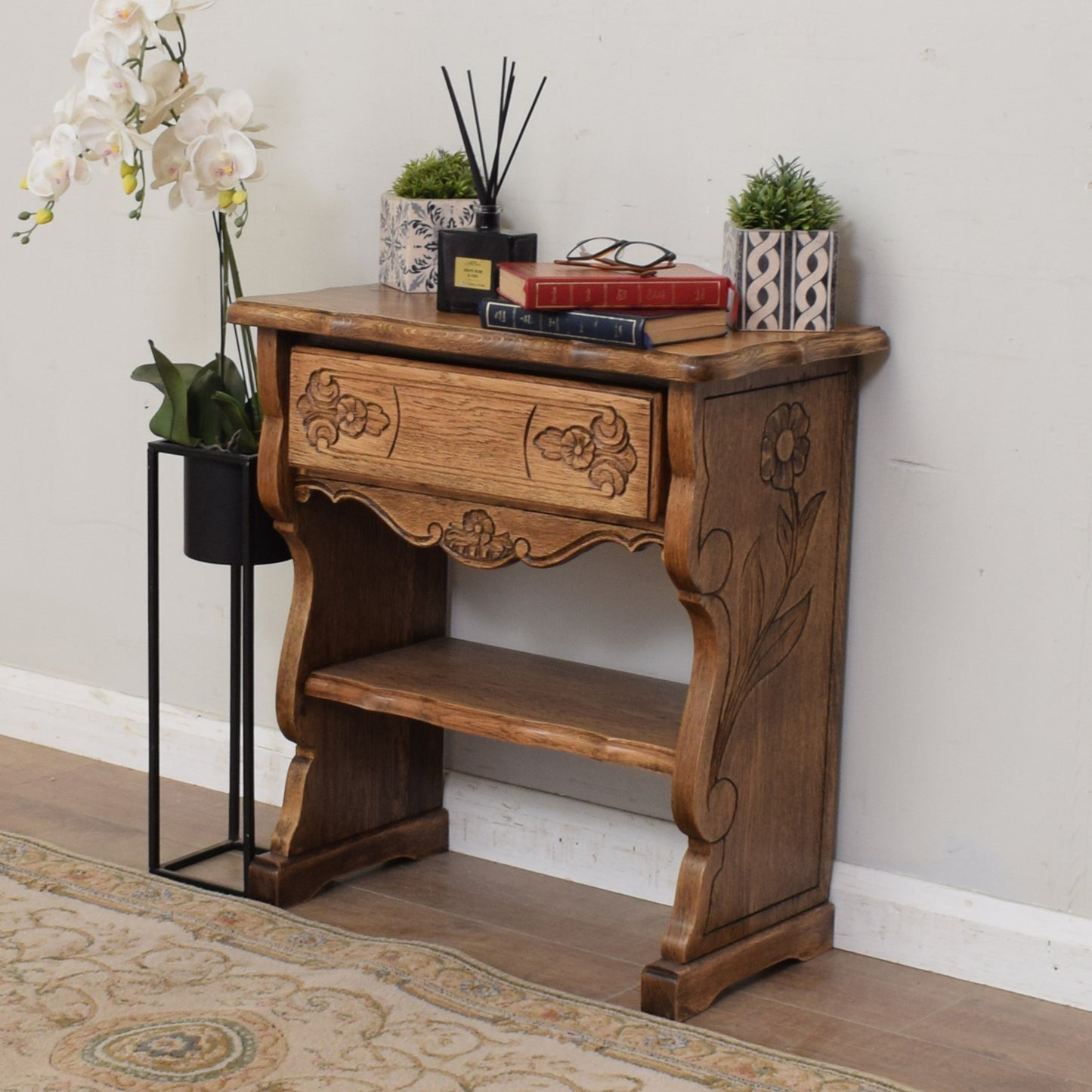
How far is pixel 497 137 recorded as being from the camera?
8.09 feet

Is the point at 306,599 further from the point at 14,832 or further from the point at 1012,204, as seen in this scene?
the point at 1012,204

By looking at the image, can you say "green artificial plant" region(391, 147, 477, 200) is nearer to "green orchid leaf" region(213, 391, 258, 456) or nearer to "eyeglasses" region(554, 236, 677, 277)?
"eyeglasses" region(554, 236, 677, 277)

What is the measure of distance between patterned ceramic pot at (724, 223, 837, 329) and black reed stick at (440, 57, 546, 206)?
15.0 inches

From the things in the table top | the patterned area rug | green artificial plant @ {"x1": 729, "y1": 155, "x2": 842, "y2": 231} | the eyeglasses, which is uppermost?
green artificial plant @ {"x1": 729, "y1": 155, "x2": 842, "y2": 231}

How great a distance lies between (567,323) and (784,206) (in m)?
0.35

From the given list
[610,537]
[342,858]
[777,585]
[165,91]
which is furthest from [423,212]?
[342,858]

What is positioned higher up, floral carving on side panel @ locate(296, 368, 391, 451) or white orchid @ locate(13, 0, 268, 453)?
white orchid @ locate(13, 0, 268, 453)

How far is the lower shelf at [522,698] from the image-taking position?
2.19 metres

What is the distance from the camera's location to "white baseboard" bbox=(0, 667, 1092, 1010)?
226cm

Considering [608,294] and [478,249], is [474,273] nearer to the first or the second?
[478,249]

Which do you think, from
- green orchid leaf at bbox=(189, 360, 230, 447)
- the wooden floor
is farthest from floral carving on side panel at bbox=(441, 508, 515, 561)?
the wooden floor

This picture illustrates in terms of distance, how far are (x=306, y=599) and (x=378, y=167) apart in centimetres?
71

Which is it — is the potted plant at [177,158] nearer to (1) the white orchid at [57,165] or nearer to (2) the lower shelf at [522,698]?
(1) the white orchid at [57,165]

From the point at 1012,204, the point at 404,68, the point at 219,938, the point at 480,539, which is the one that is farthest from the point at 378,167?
the point at 219,938
